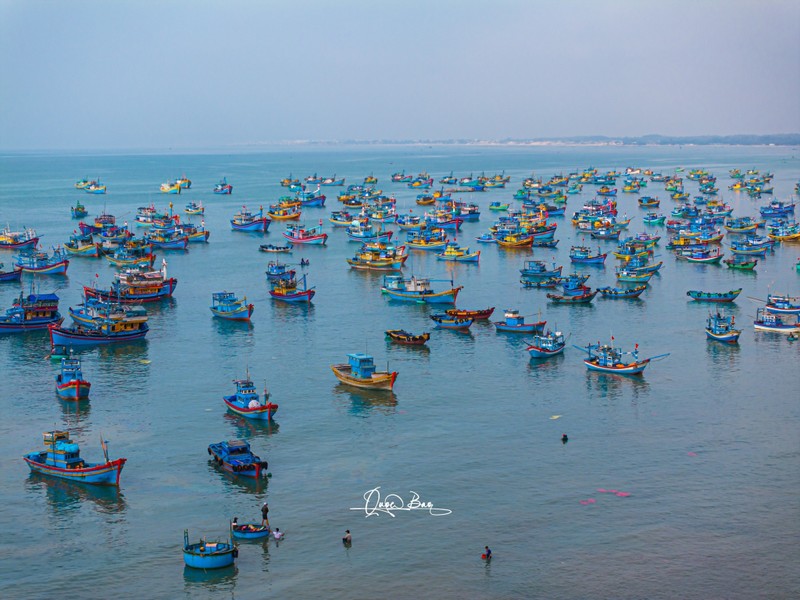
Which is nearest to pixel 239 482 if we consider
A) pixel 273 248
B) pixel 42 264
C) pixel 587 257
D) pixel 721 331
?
pixel 721 331

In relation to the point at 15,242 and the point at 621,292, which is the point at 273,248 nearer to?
the point at 15,242

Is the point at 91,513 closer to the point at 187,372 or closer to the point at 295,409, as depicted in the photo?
the point at 295,409

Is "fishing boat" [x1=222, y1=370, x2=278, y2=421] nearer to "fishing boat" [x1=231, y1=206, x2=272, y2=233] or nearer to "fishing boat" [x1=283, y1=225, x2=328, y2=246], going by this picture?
"fishing boat" [x1=283, y1=225, x2=328, y2=246]

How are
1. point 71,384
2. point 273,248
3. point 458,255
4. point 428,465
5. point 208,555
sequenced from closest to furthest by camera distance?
point 208,555 → point 428,465 → point 71,384 → point 458,255 → point 273,248

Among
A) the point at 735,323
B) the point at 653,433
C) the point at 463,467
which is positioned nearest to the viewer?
the point at 463,467

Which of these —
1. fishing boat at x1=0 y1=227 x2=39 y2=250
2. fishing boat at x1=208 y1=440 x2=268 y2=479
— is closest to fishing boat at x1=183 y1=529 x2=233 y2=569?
fishing boat at x1=208 y1=440 x2=268 y2=479

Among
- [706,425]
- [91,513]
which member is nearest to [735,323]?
[706,425]
